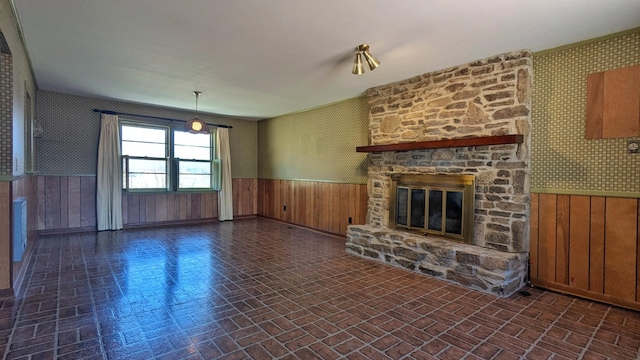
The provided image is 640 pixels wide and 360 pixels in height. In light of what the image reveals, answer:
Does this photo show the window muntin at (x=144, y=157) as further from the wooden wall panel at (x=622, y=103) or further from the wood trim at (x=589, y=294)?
the wooden wall panel at (x=622, y=103)

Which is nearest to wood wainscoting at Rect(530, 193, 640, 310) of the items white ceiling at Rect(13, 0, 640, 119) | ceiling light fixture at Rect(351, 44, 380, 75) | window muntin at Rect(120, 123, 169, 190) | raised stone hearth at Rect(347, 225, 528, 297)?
raised stone hearth at Rect(347, 225, 528, 297)

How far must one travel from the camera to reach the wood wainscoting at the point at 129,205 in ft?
18.9

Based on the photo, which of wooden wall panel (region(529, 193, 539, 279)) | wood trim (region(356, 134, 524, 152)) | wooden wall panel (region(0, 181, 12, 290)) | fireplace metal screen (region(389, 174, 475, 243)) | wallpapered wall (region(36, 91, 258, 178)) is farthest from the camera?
wallpapered wall (region(36, 91, 258, 178))

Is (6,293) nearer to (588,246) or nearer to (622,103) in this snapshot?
(588,246)

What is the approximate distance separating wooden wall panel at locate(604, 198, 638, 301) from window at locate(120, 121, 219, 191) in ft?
23.2

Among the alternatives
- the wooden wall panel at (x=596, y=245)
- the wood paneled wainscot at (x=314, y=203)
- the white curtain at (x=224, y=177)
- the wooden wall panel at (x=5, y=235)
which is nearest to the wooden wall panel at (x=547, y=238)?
the wooden wall panel at (x=596, y=245)

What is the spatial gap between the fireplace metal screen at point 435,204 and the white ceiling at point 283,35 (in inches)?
57.4

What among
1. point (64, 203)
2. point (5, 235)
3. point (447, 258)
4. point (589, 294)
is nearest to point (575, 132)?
point (589, 294)

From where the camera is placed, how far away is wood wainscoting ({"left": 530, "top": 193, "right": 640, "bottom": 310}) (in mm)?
2910

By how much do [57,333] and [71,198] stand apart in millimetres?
4598

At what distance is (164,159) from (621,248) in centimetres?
752

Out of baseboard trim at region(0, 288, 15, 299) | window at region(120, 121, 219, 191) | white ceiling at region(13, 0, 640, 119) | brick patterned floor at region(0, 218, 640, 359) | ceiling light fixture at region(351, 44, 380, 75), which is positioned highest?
white ceiling at region(13, 0, 640, 119)

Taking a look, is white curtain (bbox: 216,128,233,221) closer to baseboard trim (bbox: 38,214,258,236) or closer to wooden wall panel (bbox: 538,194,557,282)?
baseboard trim (bbox: 38,214,258,236)

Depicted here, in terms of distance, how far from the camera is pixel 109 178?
245 inches
